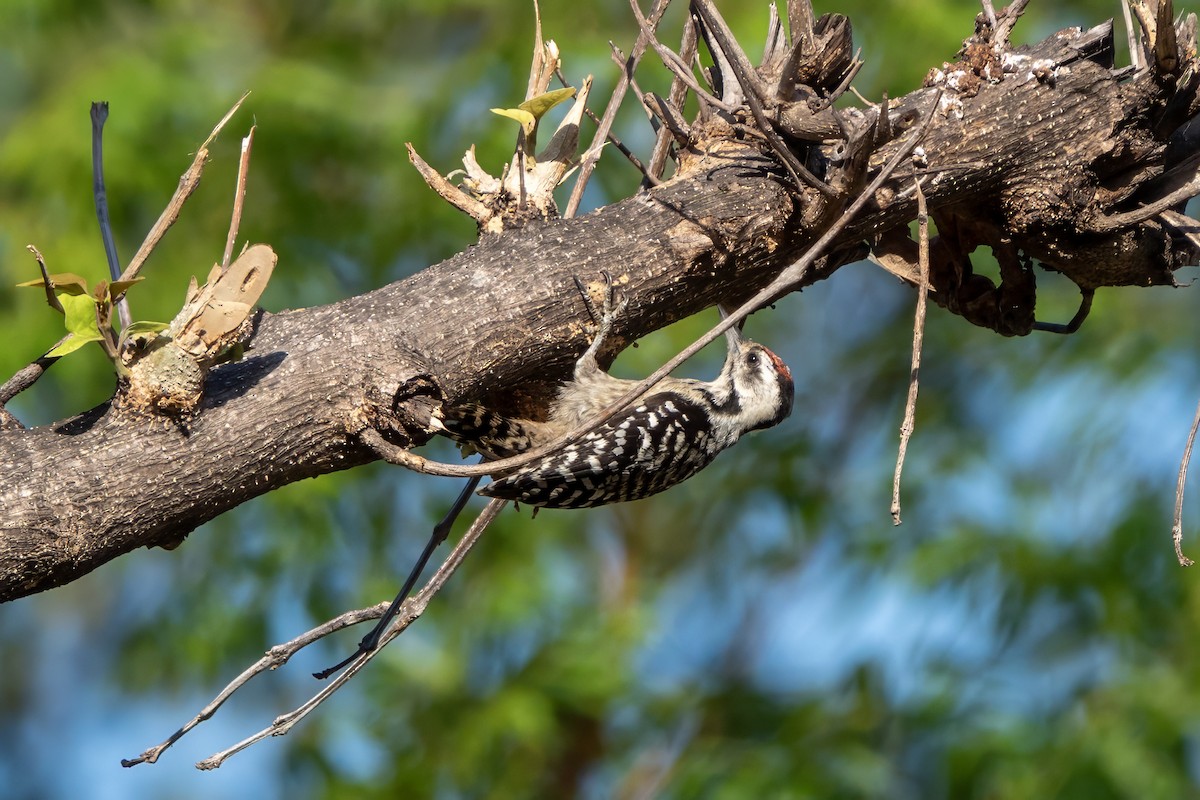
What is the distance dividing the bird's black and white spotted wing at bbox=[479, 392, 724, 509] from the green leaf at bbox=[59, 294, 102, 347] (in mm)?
1298

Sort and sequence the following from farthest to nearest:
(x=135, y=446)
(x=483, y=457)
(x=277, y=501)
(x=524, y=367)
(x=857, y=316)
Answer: (x=857, y=316), (x=277, y=501), (x=483, y=457), (x=524, y=367), (x=135, y=446)

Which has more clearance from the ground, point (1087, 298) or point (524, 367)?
point (524, 367)

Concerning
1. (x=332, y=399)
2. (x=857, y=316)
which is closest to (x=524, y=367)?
(x=332, y=399)

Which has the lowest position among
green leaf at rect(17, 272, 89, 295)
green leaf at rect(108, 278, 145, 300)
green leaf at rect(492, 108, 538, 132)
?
green leaf at rect(108, 278, 145, 300)

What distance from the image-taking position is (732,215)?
2736 mm

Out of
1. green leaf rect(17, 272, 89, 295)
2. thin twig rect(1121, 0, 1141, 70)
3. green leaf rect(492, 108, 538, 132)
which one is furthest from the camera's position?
thin twig rect(1121, 0, 1141, 70)

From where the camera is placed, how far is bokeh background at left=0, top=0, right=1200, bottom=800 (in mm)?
6047

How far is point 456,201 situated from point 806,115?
0.88 metres

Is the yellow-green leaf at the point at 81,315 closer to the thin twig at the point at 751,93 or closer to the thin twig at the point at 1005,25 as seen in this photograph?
the thin twig at the point at 751,93

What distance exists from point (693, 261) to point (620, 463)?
39.7 inches

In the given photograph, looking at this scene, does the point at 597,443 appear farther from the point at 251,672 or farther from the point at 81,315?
the point at 81,315

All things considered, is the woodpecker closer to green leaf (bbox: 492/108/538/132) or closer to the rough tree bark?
the rough tree bark

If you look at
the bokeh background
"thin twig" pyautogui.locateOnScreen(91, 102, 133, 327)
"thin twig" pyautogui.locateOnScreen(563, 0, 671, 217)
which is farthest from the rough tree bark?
the bokeh background

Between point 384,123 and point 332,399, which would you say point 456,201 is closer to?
point 332,399
